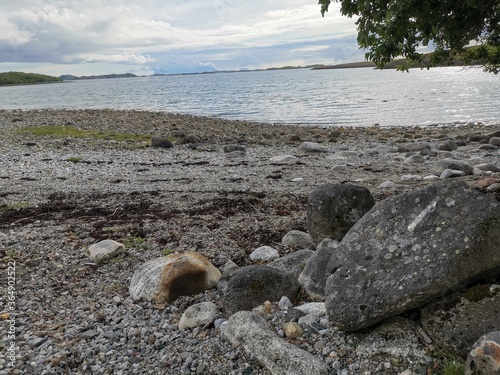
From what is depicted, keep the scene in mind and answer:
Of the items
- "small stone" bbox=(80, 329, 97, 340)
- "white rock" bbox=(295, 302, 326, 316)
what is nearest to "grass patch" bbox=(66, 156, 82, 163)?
"small stone" bbox=(80, 329, 97, 340)

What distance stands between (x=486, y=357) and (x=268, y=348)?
216 centimetres

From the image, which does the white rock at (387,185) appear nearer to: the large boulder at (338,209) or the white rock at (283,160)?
the large boulder at (338,209)

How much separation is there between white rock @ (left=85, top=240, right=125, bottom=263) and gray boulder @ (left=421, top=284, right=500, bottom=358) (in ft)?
19.7

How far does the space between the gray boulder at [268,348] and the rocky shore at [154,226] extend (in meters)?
0.11

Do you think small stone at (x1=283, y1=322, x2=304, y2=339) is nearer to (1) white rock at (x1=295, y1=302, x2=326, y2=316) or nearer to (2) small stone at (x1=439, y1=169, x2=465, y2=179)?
(1) white rock at (x1=295, y1=302, x2=326, y2=316)

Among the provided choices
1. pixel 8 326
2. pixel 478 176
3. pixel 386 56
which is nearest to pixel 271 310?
pixel 8 326

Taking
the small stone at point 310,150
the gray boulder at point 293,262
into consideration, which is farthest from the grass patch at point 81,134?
the gray boulder at point 293,262

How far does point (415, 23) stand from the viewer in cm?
805

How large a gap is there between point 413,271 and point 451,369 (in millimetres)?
1030

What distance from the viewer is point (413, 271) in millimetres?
4656

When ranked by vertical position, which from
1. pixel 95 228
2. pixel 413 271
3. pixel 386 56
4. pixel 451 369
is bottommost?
pixel 95 228

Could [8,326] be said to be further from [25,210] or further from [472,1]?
[472,1]

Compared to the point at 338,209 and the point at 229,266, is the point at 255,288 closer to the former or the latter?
the point at 229,266

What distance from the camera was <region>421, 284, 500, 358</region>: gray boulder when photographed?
420cm
